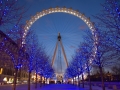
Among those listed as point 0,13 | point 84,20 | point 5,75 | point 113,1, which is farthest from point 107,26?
point 5,75

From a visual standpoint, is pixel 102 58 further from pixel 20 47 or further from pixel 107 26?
pixel 20 47

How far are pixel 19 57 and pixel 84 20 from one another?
29370 mm

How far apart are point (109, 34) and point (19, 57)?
40.2 feet

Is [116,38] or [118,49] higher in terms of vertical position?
[116,38]

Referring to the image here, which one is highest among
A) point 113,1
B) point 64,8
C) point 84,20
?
point 64,8

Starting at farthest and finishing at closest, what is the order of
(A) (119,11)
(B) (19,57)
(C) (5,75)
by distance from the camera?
(C) (5,75), (B) (19,57), (A) (119,11)

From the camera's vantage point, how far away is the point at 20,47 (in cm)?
2320

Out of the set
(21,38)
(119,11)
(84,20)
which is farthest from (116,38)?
(84,20)

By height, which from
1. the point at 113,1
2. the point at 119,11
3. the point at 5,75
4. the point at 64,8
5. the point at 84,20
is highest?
the point at 64,8

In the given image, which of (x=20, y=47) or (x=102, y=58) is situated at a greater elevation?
(x=20, y=47)

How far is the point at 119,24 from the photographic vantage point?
46.0 feet

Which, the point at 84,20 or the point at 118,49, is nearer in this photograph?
the point at 118,49

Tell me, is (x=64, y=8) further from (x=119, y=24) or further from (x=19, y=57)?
(x=119, y=24)

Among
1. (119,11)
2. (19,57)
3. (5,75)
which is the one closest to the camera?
(119,11)
